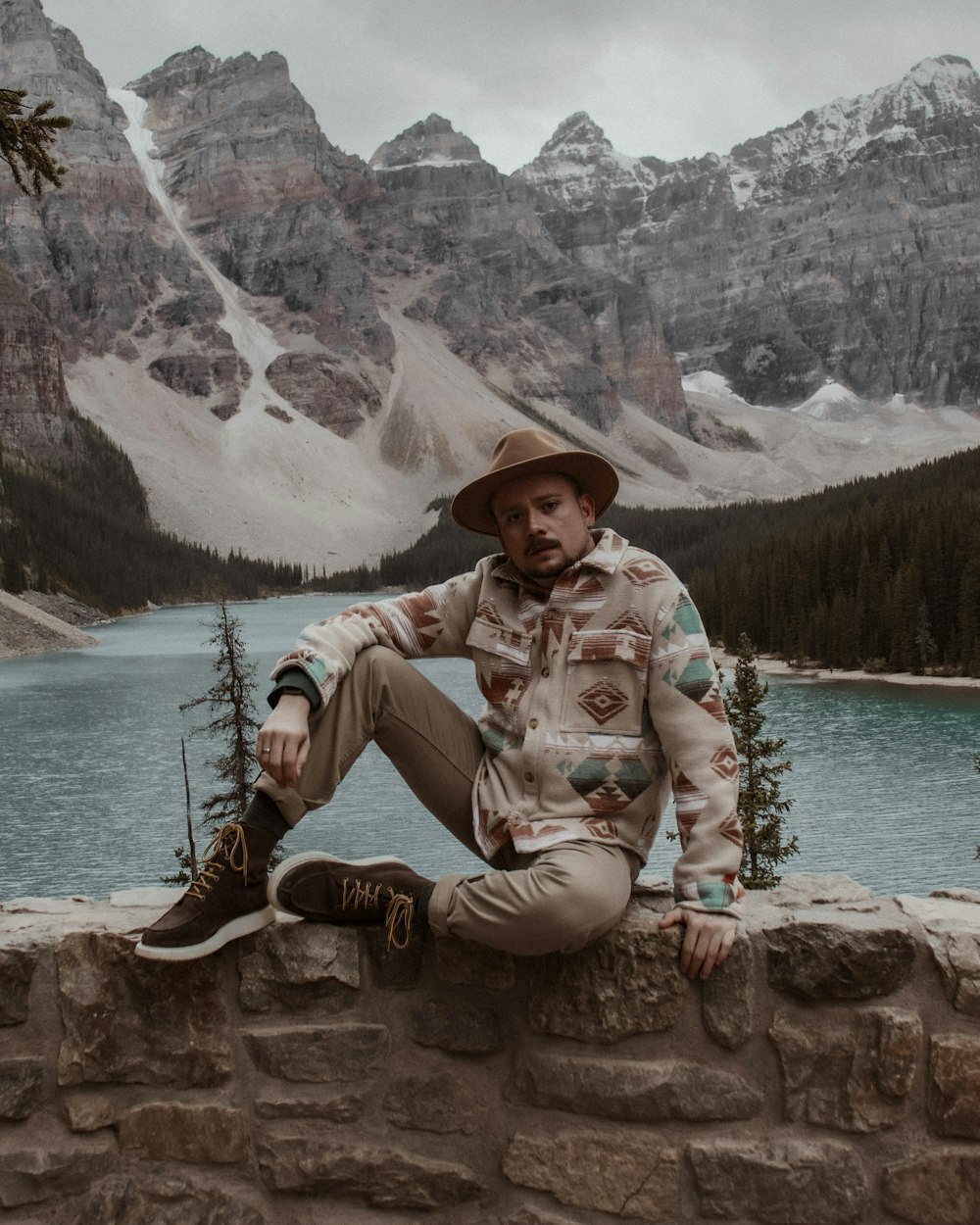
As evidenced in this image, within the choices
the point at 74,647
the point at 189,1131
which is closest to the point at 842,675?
the point at 74,647

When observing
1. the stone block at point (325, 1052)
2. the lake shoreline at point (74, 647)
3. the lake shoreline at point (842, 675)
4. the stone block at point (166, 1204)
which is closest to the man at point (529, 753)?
the stone block at point (325, 1052)

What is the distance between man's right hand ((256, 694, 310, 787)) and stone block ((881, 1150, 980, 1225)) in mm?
2382

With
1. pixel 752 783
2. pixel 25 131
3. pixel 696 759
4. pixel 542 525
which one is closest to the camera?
pixel 696 759

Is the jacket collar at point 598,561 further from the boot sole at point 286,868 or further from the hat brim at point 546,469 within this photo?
the boot sole at point 286,868

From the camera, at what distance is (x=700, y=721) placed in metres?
3.93

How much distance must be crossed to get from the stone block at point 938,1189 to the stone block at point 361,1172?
1405mm

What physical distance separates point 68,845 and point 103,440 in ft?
519

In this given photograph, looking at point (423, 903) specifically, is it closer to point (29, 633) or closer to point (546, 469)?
point (546, 469)

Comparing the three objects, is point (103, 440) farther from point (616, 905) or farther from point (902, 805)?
point (616, 905)

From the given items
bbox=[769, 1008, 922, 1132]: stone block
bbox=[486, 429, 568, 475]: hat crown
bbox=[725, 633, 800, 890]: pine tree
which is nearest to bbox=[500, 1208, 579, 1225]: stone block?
bbox=[769, 1008, 922, 1132]: stone block

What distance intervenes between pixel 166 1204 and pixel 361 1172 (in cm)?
71

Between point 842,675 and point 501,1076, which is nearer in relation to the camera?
point 501,1076

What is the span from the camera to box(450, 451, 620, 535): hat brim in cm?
422

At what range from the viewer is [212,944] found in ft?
12.7
